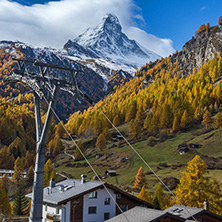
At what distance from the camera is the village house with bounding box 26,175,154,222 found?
38.8 meters

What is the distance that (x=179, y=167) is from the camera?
102m

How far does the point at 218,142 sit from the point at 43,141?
111194 mm

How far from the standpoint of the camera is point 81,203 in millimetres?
40469

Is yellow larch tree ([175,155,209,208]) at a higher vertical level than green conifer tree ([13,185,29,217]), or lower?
higher

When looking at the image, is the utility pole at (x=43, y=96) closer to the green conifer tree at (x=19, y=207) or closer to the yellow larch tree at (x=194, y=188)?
the yellow larch tree at (x=194, y=188)

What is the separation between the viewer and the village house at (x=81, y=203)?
3878 centimetres

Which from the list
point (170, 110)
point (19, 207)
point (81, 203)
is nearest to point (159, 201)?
point (81, 203)

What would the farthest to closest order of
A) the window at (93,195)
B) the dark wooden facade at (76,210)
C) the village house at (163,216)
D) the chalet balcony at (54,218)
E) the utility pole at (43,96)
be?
the window at (93,195)
the dark wooden facade at (76,210)
the chalet balcony at (54,218)
the village house at (163,216)
the utility pole at (43,96)

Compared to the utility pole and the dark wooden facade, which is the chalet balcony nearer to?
the dark wooden facade

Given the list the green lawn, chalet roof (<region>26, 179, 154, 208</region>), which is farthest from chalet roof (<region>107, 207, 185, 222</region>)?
the green lawn

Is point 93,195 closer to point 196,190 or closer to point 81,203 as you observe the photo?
point 81,203

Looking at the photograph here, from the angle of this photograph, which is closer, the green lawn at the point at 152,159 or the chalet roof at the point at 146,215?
the chalet roof at the point at 146,215

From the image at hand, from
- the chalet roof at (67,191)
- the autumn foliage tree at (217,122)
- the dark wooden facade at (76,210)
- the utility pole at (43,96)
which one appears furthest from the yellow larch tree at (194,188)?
the autumn foliage tree at (217,122)

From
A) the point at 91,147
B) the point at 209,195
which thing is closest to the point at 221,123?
the point at 91,147
